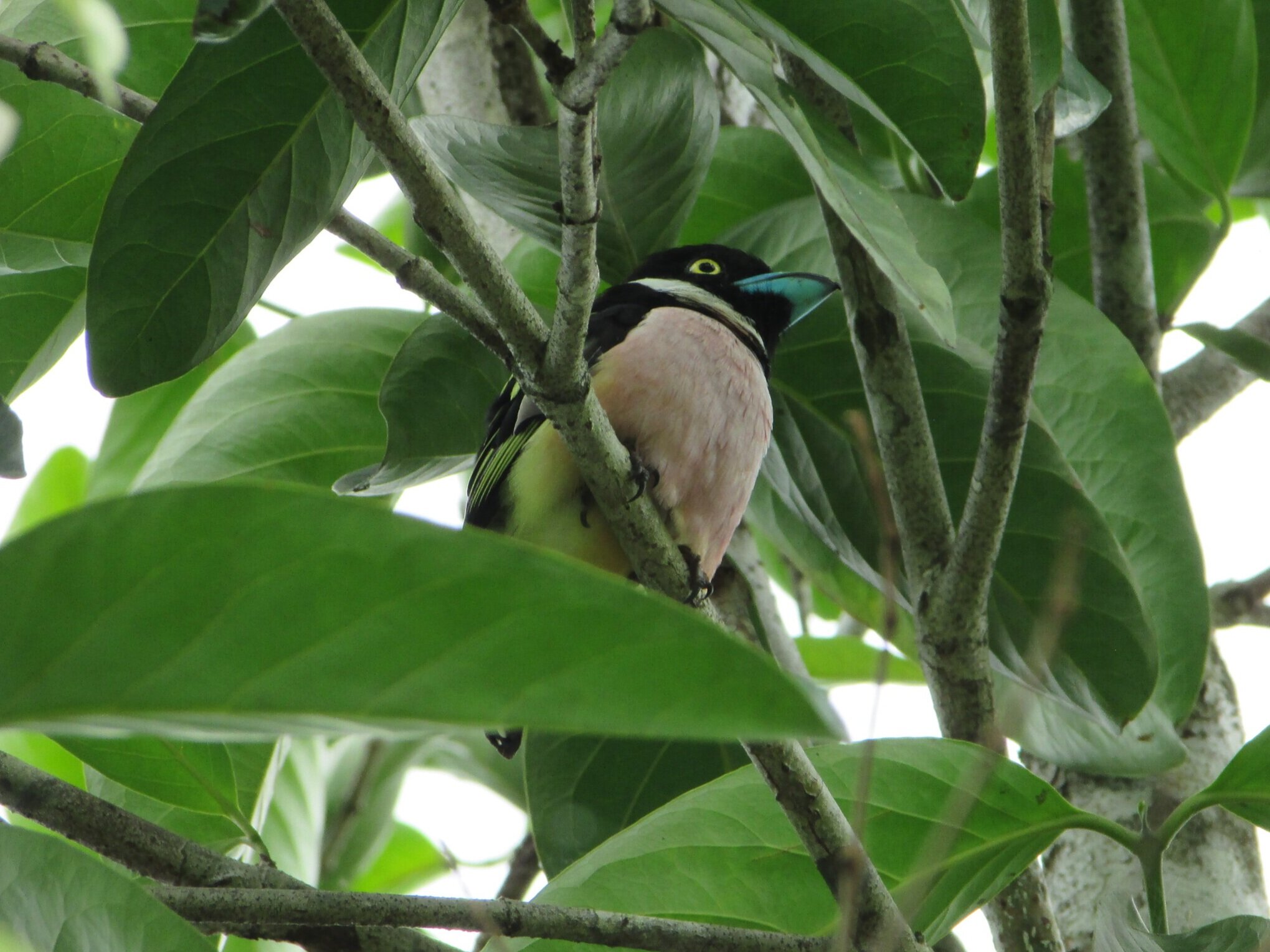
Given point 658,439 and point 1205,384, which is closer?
point 658,439

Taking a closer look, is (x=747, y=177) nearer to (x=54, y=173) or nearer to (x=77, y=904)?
(x=54, y=173)

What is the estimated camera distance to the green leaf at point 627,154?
1907 millimetres

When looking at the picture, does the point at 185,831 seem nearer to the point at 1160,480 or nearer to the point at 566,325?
the point at 566,325

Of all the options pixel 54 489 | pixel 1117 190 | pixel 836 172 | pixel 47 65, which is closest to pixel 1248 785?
pixel 836 172

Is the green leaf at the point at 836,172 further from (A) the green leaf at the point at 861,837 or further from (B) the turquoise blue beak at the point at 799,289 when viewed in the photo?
(B) the turquoise blue beak at the point at 799,289

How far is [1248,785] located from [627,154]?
1302mm

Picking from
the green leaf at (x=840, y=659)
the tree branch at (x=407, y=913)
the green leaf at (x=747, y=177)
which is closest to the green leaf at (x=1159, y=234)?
the green leaf at (x=747, y=177)

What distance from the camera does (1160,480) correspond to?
7.10 feet

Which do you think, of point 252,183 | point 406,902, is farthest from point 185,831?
point 252,183

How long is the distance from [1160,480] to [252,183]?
1.47m

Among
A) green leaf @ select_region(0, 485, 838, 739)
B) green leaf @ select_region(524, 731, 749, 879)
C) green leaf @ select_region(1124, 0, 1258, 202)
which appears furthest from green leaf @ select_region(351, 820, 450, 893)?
green leaf @ select_region(0, 485, 838, 739)

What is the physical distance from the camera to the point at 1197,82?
8.45ft

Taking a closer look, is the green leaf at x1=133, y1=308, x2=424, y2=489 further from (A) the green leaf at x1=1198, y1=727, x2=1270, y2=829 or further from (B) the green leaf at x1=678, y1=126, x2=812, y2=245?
(A) the green leaf at x1=1198, y1=727, x2=1270, y2=829

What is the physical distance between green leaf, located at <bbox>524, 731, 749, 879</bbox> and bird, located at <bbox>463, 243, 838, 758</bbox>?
241 mm
